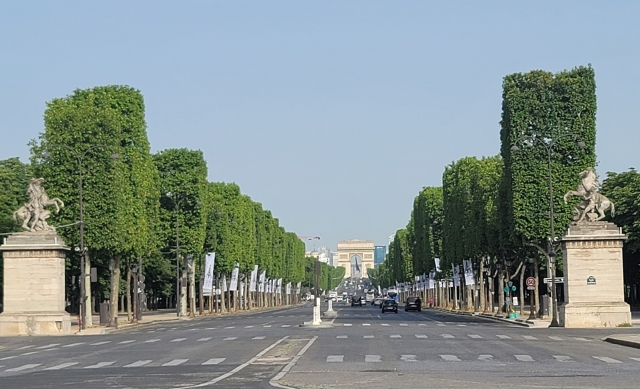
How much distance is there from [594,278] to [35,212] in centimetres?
3202

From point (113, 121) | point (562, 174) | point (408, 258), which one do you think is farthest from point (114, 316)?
point (408, 258)

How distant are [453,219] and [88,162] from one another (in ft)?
174

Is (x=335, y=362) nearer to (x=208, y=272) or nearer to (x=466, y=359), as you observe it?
(x=466, y=359)

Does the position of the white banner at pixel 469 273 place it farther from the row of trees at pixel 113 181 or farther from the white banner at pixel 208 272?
the row of trees at pixel 113 181

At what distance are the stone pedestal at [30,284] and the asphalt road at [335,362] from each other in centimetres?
1234

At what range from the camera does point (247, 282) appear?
148m

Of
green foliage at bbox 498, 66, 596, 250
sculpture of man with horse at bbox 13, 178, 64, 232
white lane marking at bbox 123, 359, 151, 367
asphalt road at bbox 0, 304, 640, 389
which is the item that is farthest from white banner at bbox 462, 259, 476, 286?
white lane marking at bbox 123, 359, 151, 367

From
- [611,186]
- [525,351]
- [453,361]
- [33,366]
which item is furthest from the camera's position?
[611,186]

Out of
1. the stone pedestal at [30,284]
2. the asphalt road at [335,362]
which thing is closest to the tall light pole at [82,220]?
the stone pedestal at [30,284]

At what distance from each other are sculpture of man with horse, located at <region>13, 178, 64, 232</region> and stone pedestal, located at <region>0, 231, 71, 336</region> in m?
1.13

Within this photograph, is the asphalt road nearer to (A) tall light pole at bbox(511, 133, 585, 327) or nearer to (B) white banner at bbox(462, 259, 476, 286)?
(A) tall light pole at bbox(511, 133, 585, 327)

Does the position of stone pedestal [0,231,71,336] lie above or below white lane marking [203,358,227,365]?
above

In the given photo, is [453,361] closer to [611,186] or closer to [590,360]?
[590,360]

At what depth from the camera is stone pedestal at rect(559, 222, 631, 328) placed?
59.6 metres
